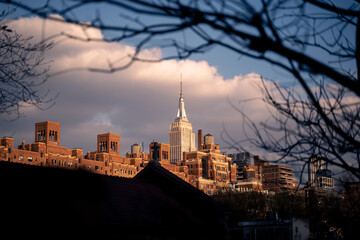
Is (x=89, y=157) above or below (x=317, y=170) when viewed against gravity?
above

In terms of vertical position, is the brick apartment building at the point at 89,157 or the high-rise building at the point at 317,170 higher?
the brick apartment building at the point at 89,157

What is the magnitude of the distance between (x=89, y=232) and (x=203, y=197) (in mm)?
11256

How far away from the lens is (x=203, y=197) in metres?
25.7

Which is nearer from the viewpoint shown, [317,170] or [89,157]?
[317,170]

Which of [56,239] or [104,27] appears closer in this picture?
[104,27]

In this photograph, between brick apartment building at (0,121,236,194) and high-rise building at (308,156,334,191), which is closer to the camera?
high-rise building at (308,156,334,191)

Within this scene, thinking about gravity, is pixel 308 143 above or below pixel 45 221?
above

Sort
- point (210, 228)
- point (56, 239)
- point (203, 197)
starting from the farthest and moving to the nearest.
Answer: point (203, 197)
point (210, 228)
point (56, 239)

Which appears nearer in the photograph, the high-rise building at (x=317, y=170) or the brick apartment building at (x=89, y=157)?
the high-rise building at (x=317, y=170)

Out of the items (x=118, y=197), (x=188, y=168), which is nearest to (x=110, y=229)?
(x=118, y=197)

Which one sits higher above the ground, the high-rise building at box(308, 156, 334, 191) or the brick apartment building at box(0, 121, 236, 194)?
the brick apartment building at box(0, 121, 236, 194)

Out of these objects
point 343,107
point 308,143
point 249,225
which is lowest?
point 249,225

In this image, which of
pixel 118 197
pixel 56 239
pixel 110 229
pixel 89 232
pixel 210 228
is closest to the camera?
pixel 56 239

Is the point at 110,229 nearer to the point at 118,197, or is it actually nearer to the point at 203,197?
the point at 118,197
